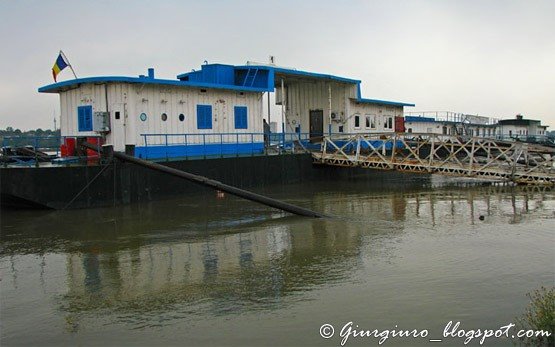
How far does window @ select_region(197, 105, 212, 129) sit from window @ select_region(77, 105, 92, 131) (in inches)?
176

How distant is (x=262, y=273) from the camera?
29.6 ft

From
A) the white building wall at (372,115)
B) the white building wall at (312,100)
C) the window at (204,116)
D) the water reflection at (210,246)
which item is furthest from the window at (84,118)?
the white building wall at (372,115)

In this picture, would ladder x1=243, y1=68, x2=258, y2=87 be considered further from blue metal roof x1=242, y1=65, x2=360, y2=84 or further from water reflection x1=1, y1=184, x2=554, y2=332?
water reflection x1=1, y1=184, x2=554, y2=332

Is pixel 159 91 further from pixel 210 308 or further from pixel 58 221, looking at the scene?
pixel 210 308

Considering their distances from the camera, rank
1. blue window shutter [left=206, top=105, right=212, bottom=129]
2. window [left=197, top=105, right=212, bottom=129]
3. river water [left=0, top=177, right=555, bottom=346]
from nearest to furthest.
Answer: river water [left=0, top=177, right=555, bottom=346] < window [left=197, top=105, right=212, bottom=129] < blue window shutter [left=206, top=105, right=212, bottom=129]

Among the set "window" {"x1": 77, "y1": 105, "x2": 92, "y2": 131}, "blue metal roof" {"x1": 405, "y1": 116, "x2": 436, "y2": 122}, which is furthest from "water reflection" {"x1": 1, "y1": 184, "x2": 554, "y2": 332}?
"blue metal roof" {"x1": 405, "y1": 116, "x2": 436, "y2": 122}

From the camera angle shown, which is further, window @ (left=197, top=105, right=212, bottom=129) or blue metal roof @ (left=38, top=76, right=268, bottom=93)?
window @ (left=197, top=105, right=212, bottom=129)

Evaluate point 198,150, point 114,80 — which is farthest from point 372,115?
point 114,80

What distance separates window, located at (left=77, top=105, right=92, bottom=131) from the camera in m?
20.1

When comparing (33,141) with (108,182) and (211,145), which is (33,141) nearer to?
(108,182)

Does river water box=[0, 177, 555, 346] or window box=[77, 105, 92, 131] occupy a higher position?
window box=[77, 105, 92, 131]

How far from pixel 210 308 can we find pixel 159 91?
1468 centimetres

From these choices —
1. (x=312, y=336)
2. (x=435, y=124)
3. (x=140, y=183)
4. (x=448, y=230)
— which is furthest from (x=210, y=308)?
(x=435, y=124)

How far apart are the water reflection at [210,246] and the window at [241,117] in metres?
5.59
